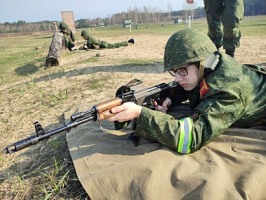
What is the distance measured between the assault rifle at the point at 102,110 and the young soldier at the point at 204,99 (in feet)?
0.39

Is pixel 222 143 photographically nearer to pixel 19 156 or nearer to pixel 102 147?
pixel 102 147


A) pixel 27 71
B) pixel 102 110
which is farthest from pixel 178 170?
pixel 27 71

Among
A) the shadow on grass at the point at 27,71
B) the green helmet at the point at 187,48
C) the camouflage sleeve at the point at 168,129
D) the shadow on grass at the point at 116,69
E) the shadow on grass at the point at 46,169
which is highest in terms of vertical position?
the green helmet at the point at 187,48

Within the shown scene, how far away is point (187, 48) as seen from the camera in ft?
7.10

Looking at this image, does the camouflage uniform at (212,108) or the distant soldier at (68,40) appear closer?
the camouflage uniform at (212,108)

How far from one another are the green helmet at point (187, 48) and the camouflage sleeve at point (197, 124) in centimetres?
44

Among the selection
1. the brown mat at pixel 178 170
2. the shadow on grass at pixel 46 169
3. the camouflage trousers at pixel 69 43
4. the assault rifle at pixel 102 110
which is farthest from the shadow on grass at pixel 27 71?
the brown mat at pixel 178 170

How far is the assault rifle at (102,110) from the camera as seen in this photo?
6.52 feet

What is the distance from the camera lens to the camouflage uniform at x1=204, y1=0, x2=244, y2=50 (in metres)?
5.61

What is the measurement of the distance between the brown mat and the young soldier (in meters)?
0.18

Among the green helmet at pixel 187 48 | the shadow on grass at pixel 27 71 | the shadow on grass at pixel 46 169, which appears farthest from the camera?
the shadow on grass at pixel 27 71

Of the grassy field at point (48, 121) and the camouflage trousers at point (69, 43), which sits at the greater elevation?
the camouflage trousers at point (69, 43)

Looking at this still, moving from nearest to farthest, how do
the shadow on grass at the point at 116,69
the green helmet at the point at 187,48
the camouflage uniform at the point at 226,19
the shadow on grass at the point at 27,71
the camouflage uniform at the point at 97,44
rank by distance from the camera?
the green helmet at the point at 187,48 < the camouflage uniform at the point at 226,19 < the shadow on grass at the point at 116,69 < the shadow on grass at the point at 27,71 < the camouflage uniform at the point at 97,44

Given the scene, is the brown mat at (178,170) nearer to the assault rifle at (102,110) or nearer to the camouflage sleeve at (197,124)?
the camouflage sleeve at (197,124)
